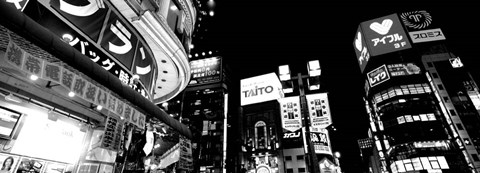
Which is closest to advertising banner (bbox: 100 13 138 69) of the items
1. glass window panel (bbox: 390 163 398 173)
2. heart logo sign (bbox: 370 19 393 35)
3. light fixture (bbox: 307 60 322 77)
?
light fixture (bbox: 307 60 322 77)

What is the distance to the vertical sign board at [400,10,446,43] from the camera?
25609mm

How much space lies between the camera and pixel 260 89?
36.2m

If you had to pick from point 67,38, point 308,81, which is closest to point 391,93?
point 308,81

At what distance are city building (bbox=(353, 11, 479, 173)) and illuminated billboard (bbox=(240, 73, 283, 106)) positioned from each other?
17834 mm

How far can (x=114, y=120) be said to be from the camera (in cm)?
798

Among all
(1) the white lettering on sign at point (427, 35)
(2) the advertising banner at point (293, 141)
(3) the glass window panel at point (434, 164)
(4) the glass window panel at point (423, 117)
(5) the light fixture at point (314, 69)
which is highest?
(1) the white lettering on sign at point (427, 35)

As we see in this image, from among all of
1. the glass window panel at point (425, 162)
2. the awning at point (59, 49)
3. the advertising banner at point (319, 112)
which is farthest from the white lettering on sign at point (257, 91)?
the glass window panel at point (425, 162)

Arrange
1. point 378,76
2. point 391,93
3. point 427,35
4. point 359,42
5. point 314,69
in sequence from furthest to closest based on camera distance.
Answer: point 378,76
point 391,93
point 359,42
point 427,35
point 314,69

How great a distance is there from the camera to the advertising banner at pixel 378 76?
50500 mm

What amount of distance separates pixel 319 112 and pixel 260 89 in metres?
16.2

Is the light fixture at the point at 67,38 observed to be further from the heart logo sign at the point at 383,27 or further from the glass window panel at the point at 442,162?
the glass window panel at the point at 442,162

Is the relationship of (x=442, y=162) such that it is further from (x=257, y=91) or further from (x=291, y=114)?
(x=291, y=114)

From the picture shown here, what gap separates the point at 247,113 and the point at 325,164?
36299 mm

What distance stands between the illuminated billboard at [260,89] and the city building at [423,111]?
1783cm
